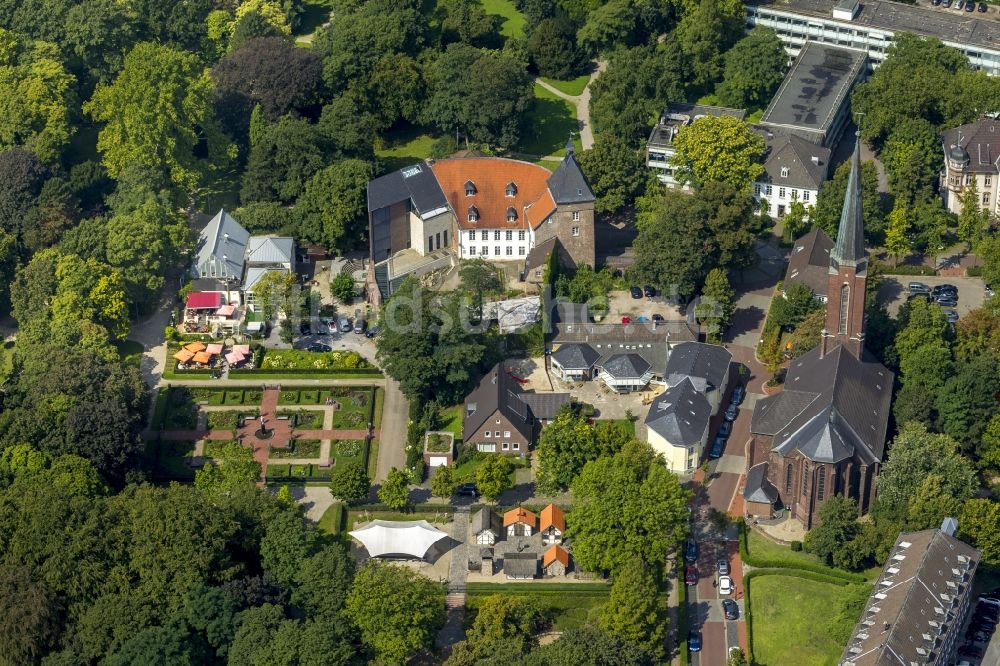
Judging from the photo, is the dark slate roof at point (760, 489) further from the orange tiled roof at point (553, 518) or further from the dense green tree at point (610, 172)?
the dense green tree at point (610, 172)

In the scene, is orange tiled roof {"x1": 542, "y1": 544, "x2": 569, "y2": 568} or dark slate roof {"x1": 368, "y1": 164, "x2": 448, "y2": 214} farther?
dark slate roof {"x1": 368, "y1": 164, "x2": 448, "y2": 214}

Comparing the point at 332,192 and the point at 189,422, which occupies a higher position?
the point at 332,192

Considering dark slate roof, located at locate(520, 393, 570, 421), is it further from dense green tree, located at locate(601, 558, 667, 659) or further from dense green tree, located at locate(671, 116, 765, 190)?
dense green tree, located at locate(671, 116, 765, 190)

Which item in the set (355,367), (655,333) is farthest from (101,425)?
(655,333)

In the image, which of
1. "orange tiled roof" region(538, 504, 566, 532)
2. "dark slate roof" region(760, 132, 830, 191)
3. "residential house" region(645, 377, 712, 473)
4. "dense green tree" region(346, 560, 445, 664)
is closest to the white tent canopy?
"dense green tree" region(346, 560, 445, 664)

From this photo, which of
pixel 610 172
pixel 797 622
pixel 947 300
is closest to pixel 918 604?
pixel 797 622

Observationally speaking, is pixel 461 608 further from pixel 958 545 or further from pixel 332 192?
pixel 332 192

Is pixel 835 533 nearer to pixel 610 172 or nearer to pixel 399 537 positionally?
pixel 399 537
